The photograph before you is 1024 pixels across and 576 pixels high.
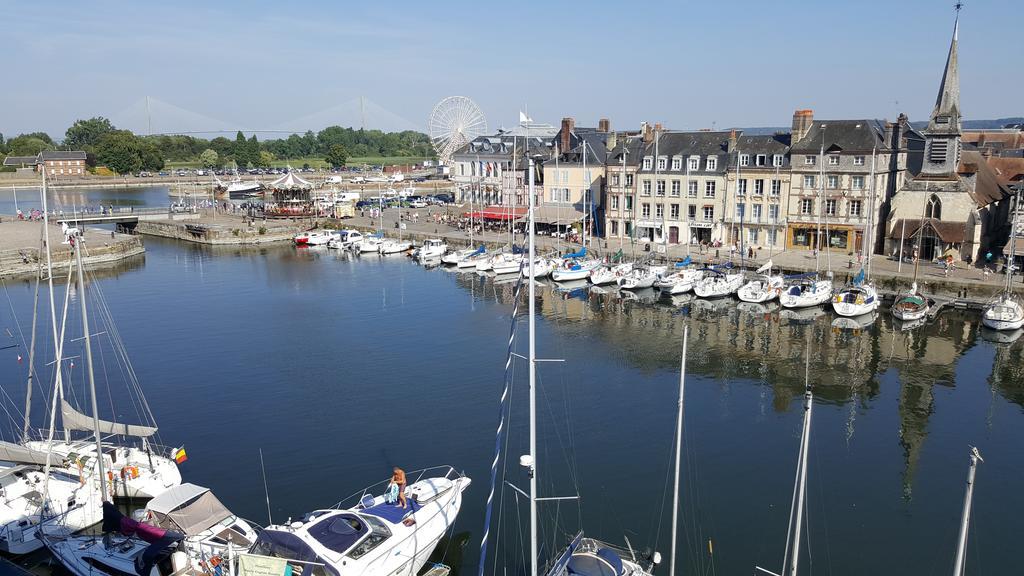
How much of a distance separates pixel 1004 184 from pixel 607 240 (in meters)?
37.7

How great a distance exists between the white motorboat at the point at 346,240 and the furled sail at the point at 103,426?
56.0 m

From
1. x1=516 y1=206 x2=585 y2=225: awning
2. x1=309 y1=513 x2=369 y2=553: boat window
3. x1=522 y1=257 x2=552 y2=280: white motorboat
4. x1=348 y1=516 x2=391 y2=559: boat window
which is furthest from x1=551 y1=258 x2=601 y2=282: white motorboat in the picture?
x1=309 y1=513 x2=369 y2=553: boat window

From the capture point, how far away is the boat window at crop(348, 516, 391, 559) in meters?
19.9

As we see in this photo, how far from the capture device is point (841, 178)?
61469 millimetres

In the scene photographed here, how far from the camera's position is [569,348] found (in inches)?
1753

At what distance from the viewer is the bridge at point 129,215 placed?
92.6 meters

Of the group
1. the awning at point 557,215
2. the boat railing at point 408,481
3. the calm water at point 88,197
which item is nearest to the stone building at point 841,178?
the awning at point 557,215

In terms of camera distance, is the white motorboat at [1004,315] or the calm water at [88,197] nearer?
the white motorboat at [1004,315]

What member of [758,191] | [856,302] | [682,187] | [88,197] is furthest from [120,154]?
[856,302]

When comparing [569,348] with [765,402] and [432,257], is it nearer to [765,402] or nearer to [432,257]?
[765,402]

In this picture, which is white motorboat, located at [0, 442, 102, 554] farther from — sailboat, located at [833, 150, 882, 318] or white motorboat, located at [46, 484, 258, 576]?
sailboat, located at [833, 150, 882, 318]

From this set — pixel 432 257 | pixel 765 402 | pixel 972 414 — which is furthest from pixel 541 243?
pixel 972 414

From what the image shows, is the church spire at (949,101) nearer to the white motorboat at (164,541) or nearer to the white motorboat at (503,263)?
the white motorboat at (503,263)

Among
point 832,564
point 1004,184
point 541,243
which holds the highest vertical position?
point 1004,184
